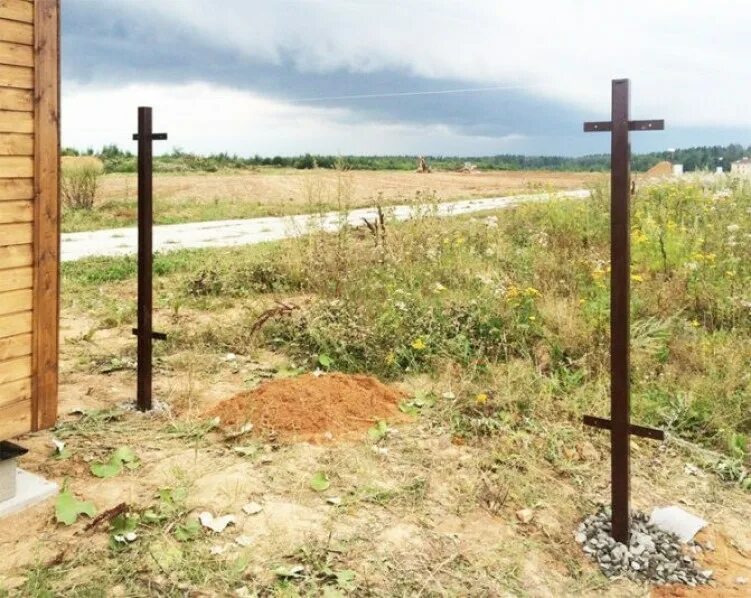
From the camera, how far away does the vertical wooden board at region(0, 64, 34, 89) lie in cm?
360

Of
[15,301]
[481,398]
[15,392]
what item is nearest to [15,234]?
[15,301]

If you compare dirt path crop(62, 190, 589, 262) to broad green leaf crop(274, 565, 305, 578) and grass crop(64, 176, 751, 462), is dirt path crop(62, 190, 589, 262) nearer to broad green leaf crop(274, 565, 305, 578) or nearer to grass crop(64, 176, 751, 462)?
grass crop(64, 176, 751, 462)

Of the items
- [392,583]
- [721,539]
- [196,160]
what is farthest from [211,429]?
[196,160]

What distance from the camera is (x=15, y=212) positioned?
3.71 m

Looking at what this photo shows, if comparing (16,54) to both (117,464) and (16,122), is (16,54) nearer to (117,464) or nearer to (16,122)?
(16,122)

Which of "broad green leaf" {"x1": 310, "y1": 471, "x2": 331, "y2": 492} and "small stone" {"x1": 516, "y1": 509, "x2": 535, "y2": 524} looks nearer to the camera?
"small stone" {"x1": 516, "y1": 509, "x2": 535, "y2": 524}

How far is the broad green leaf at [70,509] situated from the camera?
354 centimetres

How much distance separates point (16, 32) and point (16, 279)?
110 cm

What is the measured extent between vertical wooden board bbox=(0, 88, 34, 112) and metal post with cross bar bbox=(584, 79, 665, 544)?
2.48 meters

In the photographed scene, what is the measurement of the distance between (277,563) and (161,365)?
308cm

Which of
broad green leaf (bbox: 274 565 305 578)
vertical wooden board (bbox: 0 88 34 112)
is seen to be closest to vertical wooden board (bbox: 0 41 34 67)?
vertical wooden board (bbox: 0 88 34 112)

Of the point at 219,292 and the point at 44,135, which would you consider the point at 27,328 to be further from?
the point at 219,292

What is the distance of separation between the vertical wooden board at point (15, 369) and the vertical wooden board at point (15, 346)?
24mm

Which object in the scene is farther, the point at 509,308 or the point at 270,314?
the point at 270,314
